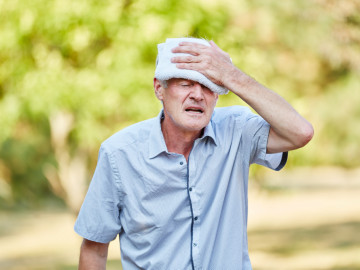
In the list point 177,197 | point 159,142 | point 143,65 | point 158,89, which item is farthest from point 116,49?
point 177,197

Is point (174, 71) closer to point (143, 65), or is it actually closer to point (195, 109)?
point (195, 109)

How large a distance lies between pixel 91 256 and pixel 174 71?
821mm

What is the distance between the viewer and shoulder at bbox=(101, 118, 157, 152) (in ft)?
8.57

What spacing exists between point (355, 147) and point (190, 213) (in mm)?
10145

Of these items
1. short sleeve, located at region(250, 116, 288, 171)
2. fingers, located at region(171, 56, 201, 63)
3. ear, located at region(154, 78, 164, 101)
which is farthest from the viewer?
ear, located at region(154, 78, 164, 101)

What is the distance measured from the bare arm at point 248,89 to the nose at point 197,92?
6 cm

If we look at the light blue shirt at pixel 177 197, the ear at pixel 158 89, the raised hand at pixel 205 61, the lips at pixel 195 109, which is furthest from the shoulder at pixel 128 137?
the raised hand at pixel 205 61

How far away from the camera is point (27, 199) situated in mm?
27094

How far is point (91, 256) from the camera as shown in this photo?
2.72 m

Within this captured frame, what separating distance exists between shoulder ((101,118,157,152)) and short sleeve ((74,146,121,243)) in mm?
34

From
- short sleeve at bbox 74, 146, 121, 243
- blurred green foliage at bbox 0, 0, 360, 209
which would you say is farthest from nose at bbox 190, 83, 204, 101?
blurred green foliage at bbox 0, 0, 360, 209

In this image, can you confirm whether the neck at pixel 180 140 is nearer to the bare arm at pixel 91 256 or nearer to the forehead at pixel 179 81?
the forehead at pixel 179 81

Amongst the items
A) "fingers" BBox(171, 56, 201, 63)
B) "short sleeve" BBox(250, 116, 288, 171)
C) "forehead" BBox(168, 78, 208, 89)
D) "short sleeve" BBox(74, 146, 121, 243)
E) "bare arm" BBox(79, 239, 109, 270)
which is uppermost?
"fingers" BBox(171, 56, 201, 63)

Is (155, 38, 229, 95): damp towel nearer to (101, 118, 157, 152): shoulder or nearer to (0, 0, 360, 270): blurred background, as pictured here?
(101, 118, 157, 152): shoulder
